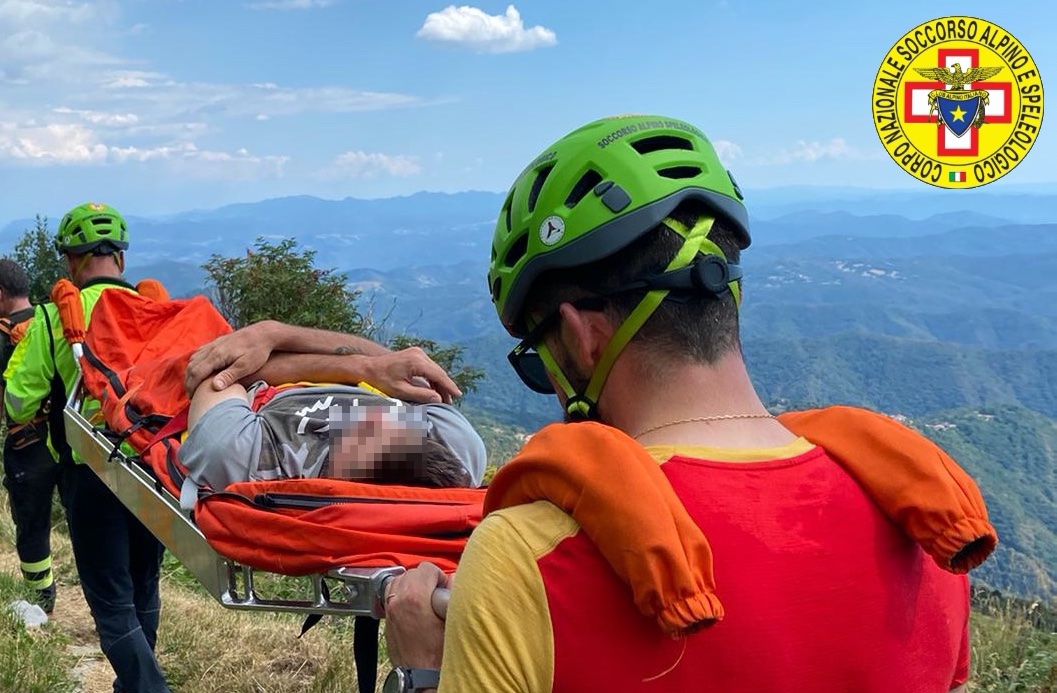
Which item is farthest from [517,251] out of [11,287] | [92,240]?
[11,287]

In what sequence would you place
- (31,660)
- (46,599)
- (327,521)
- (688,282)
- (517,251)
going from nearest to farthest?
(688,282)
(517,251)
(327,521)
(31,660)
(46,599)

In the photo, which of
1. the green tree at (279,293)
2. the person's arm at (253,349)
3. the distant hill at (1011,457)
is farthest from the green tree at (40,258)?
the distant hill at (1011,457)

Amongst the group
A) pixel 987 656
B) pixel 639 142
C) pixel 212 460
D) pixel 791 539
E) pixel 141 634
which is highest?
pixel 639 142

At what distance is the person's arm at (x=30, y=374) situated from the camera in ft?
16.5

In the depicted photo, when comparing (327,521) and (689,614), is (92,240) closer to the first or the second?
(327,521)

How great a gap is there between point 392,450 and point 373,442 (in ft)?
0.23

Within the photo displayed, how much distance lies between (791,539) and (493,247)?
2.66ft

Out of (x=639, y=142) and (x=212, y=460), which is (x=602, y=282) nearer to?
(x=639, y=142)

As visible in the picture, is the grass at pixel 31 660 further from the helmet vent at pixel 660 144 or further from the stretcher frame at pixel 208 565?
the helmet vent at pixel 660 144

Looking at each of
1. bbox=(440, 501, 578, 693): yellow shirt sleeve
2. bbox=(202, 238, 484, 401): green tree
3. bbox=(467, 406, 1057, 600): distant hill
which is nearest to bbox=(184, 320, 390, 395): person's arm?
bbox=(440, 501, 578, 693): yellow shirt sleeve

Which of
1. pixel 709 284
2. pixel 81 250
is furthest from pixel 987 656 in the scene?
pixel 81 250

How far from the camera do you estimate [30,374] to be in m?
5.09

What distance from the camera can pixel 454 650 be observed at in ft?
4.18

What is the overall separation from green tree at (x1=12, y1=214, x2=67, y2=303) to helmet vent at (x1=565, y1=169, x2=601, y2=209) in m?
26.2
